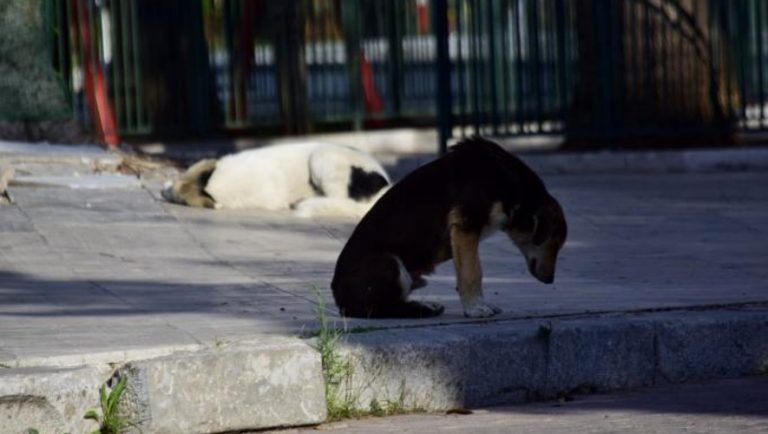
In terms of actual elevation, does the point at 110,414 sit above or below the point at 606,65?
below

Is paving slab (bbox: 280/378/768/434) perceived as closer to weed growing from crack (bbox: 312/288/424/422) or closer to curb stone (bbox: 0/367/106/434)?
weed growing from crack (bbox: 312/288/424/422)

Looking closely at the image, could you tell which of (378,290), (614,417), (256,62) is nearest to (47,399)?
(378,290)

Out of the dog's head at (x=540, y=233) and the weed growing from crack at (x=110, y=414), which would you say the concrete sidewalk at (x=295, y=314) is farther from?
the dog's head at (x=540, y=233)

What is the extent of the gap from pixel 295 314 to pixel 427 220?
0.78m

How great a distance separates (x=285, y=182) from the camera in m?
11.9

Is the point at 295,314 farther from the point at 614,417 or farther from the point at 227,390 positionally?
the point at 614,417

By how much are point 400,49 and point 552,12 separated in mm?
4334

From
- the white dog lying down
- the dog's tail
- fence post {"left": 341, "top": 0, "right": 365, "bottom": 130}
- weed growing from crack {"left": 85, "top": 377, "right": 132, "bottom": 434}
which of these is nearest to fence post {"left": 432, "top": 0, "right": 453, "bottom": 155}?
the white dog lying down

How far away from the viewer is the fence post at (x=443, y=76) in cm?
1477

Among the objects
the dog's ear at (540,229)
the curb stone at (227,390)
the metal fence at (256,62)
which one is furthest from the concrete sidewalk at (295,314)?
the metal fence at (256,62)

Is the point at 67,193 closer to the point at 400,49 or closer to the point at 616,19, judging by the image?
the point at 616,19

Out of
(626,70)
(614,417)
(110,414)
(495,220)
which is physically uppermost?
(495,220)

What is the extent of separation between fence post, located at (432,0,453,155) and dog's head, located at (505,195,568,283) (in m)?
7.49

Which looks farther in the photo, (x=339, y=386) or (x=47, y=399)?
(x=339, y=386)
